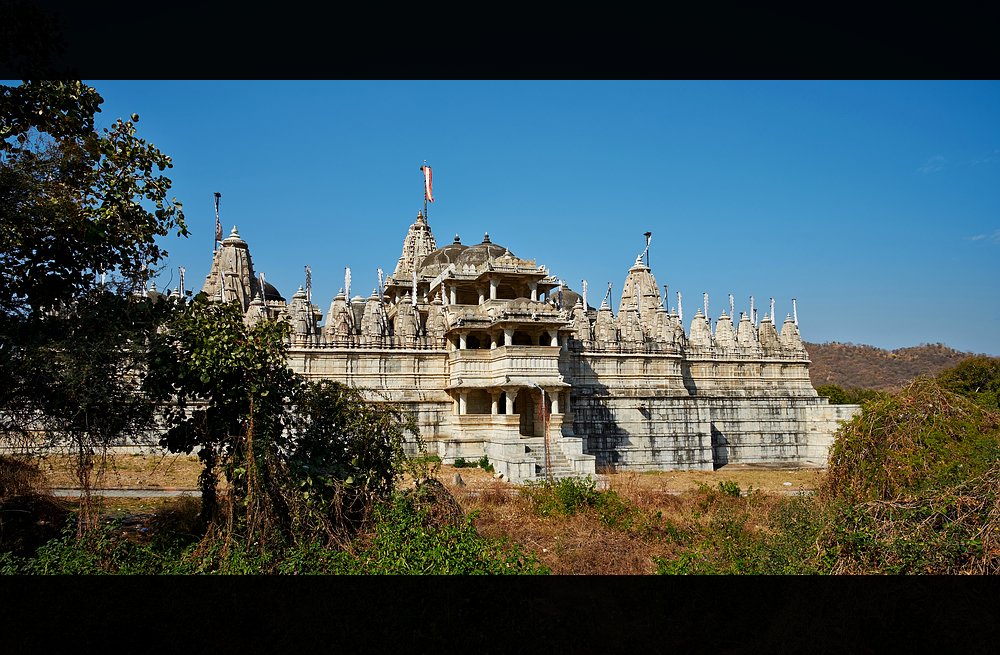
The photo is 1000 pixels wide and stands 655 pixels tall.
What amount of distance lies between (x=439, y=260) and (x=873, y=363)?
2509 inches

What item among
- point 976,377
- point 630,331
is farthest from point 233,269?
point 976,377

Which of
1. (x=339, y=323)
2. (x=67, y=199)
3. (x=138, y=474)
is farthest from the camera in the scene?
(x=339, y=323)

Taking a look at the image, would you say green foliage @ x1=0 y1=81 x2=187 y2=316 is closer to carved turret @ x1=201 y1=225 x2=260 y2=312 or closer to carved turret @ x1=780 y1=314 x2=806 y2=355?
carved turret @ x1=201 y1=225 x2=260 y2=312

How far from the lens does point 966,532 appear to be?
8.10 m

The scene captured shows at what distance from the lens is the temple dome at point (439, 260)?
2903 centimetres

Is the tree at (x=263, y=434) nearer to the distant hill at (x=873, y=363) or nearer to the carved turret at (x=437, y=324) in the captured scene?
the carved turret at (x=437, y=324)

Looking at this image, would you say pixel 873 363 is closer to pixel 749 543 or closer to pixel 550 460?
pixel 550 460

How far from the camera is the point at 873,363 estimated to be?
247 feet

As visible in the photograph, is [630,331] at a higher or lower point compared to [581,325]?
lower
